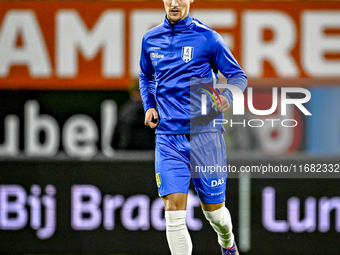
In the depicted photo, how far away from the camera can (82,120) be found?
24.7ft

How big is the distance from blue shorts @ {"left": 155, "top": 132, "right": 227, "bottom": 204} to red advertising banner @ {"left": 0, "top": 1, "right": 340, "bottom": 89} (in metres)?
4.32

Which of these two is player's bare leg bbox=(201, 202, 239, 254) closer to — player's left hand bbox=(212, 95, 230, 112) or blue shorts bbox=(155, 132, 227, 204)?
blue shorts bbox=(155, 132, 227, 204)

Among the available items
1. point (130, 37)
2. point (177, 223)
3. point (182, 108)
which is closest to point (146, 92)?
point (182, 108)

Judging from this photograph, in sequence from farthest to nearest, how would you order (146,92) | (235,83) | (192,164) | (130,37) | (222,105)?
(130,37) → (146,92) → (192,164) → (235,83) → (222,105)

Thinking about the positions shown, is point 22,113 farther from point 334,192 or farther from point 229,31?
point 334,192

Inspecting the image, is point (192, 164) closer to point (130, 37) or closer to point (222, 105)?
point (222, 105)

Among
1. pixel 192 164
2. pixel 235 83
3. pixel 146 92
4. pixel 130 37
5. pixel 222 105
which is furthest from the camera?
pixel 130 37

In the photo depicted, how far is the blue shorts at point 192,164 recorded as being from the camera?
3.16 metres

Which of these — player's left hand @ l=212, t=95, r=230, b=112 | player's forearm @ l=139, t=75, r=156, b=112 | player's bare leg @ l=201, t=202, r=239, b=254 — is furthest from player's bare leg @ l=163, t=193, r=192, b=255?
player's forearm @ l=139, t=75, r=156, b=112

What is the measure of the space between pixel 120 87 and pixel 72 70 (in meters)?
0.76

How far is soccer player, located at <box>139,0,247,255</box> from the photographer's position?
10.3 ft

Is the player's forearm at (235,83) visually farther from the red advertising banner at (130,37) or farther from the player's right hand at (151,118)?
the red advertising banner at (130,37)

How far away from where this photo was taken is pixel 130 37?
297 inches

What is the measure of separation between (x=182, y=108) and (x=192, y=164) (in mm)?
364
